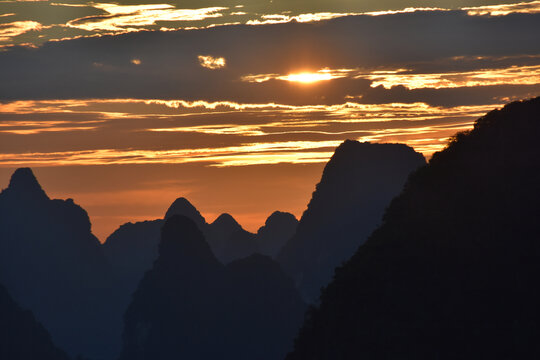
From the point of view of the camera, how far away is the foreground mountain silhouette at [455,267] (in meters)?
41.6

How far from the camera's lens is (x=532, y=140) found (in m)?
52.7

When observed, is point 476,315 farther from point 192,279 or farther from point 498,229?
point 192,279

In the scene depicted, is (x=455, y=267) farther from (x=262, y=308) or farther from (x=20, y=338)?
(x=262, y=308)

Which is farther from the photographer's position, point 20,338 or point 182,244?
point 182,244

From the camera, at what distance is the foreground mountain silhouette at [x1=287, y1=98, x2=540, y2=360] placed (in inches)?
1639

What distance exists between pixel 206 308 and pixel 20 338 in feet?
126

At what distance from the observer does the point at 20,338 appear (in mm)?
153000

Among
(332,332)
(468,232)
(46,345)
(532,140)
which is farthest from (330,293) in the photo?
(46,345)

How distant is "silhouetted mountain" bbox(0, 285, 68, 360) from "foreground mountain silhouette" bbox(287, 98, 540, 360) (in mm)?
108759

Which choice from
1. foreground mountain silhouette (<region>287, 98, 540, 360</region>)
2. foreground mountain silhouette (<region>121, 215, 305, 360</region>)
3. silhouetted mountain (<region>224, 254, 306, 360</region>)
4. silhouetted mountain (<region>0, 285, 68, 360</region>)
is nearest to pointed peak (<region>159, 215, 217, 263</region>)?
foreground mountain silhouette (<region>121, 215, 305, 360</region>)

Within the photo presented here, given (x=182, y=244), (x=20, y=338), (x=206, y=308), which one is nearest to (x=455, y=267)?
(x=20, y=338)

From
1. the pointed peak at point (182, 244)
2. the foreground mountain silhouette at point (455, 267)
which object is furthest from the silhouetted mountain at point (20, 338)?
the foreground mountain silhouette at point (455, 267)

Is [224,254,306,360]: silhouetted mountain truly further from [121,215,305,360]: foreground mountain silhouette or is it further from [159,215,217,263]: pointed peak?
[159,215,217,263]: pointed peak

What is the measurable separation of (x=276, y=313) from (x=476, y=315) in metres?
138
